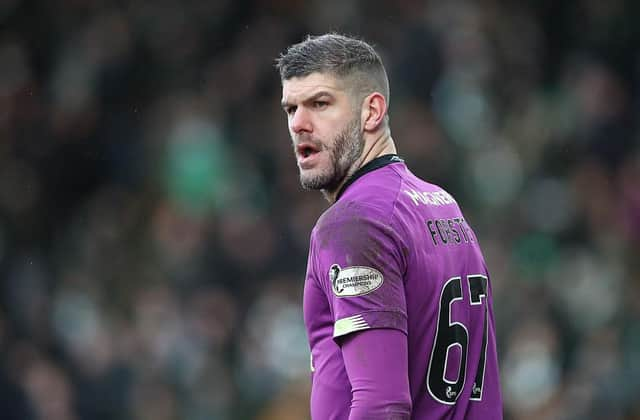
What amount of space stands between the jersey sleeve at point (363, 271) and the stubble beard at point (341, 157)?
10.9 inches

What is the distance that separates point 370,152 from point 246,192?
5985 mm

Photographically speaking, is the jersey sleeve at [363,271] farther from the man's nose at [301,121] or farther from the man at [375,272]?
the man's nose at [301,121]

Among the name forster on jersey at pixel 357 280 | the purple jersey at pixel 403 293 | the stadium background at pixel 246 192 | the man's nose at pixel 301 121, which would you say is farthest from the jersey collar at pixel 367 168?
the stadium background at pixel 246 192

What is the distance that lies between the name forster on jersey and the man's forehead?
0.59 meters

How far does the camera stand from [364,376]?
2.91 meters

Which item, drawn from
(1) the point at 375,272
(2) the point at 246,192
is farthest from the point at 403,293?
(2) the point at 246,192

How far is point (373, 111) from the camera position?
11.0ft

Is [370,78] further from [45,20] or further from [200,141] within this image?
[45,20]

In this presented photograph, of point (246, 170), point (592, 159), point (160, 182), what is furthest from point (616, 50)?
point (160, 182)

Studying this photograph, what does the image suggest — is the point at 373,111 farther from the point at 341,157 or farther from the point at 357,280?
the point at 357,280

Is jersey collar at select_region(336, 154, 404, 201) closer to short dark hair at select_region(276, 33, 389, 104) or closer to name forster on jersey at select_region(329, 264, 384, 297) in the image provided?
short dark hair at select_region(276, 33, 389, 104)

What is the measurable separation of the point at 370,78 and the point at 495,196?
20.2 feet

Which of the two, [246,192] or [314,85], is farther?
[246,192]

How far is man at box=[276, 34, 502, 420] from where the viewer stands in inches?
115
